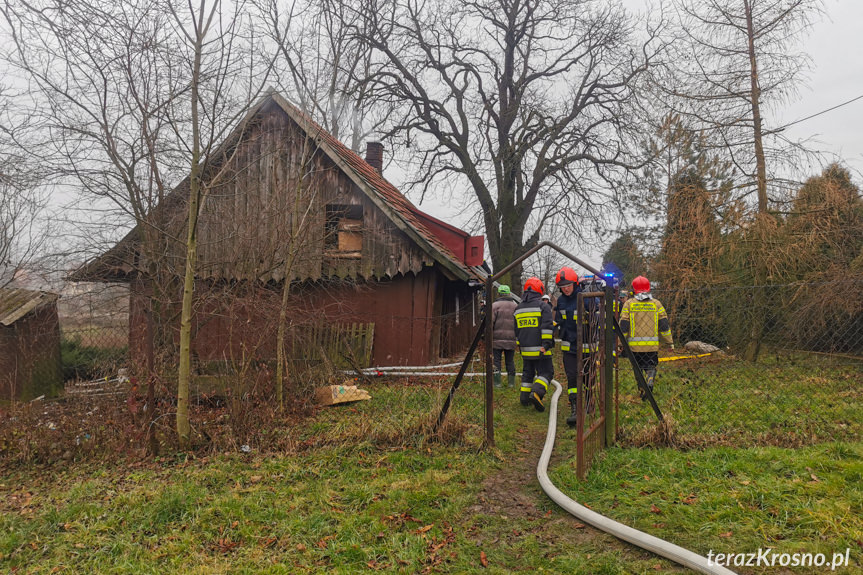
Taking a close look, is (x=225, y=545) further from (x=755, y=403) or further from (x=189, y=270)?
(x=755, y=403)

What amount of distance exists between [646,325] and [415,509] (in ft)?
15.9

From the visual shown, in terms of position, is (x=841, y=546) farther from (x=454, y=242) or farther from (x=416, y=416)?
(x=454, y=242)

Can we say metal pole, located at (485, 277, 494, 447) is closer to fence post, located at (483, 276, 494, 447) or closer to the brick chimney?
fence post, located at (483, 276, 494, 447)

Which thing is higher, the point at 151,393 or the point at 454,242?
the point at 454,242

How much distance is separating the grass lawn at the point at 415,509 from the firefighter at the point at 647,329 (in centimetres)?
263

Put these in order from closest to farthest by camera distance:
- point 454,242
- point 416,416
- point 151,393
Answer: point 151,393 < point 416,416 < point 454,242

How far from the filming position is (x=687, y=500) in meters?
4.05

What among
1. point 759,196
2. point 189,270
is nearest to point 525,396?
point 189,270

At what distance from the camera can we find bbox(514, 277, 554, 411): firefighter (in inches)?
313

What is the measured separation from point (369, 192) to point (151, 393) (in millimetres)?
6881

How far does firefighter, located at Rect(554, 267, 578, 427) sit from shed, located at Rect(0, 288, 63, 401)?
868 centimetres

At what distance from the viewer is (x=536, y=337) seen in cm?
799

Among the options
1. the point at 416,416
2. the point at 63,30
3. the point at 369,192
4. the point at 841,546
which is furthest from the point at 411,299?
the point at 841,546

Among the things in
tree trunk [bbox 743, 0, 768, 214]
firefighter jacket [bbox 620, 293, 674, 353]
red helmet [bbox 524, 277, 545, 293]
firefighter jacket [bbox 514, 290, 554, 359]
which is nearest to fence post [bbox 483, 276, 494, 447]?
firefighter jacket [bbox 514, 290, 554, 359]
